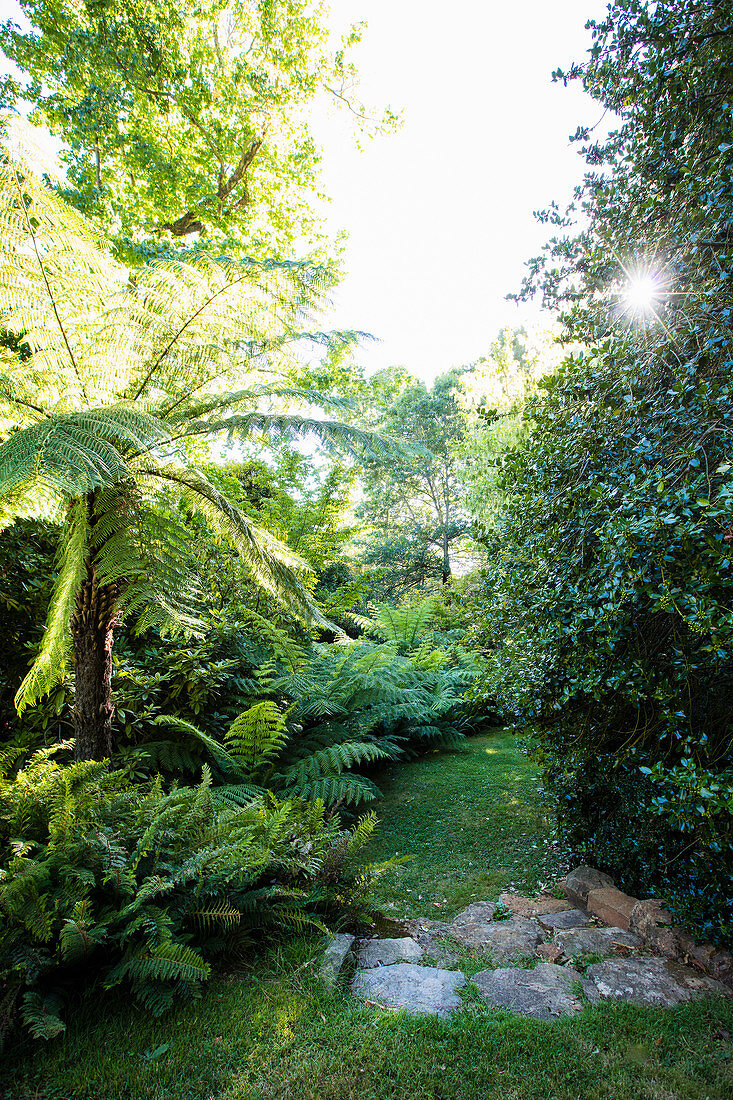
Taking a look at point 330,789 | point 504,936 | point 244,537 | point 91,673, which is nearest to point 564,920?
point 504,936

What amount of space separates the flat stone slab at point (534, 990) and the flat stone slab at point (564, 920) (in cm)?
41

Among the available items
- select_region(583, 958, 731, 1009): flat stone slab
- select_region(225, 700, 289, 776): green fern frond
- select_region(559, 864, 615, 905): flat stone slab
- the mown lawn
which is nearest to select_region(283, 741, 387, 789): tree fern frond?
select_region(225, 700, 289, 776): green fern frond

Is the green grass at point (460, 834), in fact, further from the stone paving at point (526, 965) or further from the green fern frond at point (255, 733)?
the green fern frond at point (255, 733)

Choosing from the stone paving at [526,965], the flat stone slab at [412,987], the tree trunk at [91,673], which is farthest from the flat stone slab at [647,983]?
the tree trunk at [91,673]

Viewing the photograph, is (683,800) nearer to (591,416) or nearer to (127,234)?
(591,416)

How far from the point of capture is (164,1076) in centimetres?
148

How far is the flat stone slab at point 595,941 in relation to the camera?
7.34ft

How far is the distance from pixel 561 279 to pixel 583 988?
3782mm

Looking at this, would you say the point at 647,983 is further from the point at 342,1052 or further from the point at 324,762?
the point at 324,762

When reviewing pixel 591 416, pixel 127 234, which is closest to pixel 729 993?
pixel 591 416

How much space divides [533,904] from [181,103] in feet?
33.0

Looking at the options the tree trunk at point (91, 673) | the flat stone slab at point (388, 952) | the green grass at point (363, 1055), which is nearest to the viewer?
the green grass at point (363, 1055)

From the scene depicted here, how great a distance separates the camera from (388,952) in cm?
224

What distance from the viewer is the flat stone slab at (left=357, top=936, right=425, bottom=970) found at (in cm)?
216
